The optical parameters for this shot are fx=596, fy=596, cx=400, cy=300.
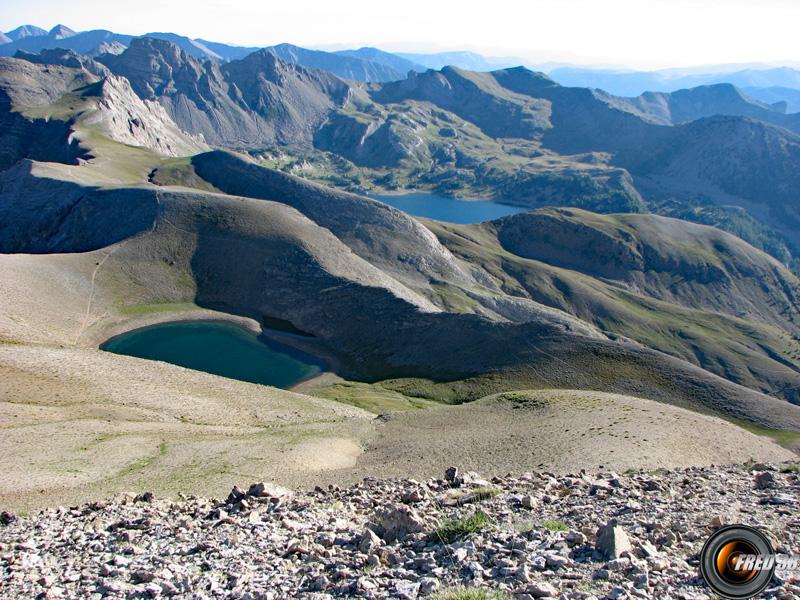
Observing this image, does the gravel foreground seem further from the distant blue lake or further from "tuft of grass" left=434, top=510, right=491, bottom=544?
the distant blue lake

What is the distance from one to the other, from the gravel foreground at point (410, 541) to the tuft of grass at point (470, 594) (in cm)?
9

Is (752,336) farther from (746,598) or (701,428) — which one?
(746,598)

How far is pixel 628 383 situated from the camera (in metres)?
69.6

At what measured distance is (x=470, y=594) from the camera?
14016mm

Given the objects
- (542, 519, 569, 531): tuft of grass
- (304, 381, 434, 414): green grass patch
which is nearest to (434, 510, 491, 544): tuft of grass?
(542, 519, 569, 531): tuft of grass

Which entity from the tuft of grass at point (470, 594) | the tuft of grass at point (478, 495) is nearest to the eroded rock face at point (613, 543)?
the tuft of grass at point (470, 594)

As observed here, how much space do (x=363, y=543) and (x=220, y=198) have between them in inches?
4375

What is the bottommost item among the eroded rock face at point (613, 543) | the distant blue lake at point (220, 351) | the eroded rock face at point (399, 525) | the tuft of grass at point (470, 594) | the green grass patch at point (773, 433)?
the distant blue lake at point (220, 351)

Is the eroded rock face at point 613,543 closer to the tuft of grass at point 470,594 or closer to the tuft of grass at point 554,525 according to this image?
the tuft of grass at point 554,525

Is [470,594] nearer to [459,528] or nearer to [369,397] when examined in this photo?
[459,528]

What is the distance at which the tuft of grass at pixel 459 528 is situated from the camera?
18.3 meters

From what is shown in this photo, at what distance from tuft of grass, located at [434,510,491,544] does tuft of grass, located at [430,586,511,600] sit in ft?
11.7

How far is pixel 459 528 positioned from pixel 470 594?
459cm

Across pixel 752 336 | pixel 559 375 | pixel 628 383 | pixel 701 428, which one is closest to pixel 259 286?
pixel 559 375
